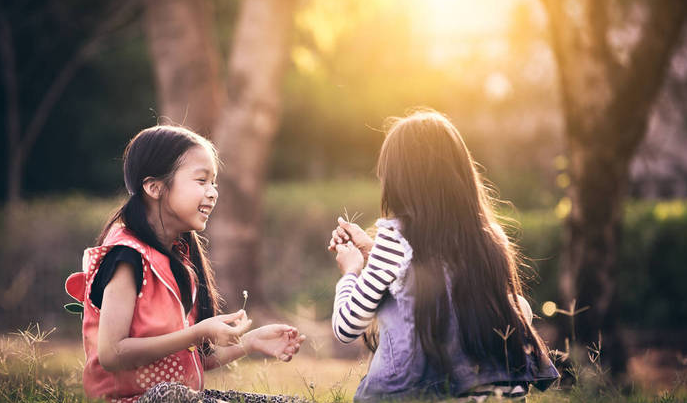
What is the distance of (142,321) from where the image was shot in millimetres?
2459

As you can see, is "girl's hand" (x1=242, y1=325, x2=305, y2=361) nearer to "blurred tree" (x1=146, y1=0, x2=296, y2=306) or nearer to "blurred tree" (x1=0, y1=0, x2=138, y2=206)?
"blurred tree" (x1=146, y1=0, x2=296, y2=306)

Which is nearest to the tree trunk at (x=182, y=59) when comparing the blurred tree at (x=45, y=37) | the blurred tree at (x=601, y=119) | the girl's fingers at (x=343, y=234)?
the blurred tree at (x=601, y=119)

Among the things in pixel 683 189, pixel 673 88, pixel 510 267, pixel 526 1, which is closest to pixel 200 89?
pixel 526 1

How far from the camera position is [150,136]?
2.72 metres

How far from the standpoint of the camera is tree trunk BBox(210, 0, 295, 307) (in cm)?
771

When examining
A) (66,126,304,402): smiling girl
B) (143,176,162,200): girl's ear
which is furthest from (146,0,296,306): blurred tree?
(143,176,162,200): girl's ear

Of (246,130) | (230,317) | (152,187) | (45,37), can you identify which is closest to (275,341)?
(230,317)

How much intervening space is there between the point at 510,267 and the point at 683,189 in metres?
15.0

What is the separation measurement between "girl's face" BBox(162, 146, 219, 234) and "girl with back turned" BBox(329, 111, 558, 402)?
2.07 feet

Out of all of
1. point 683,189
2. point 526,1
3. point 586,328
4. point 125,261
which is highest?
point 526,1

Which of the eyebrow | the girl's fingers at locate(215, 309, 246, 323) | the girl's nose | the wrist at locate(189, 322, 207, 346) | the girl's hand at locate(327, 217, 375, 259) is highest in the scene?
the eyebrow

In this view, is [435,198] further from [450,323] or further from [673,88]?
[673,88]

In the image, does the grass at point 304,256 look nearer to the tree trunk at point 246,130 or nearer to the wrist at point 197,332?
the tree trunk at point 246,130

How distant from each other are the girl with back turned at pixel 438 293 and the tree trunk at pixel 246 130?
5165 mm
